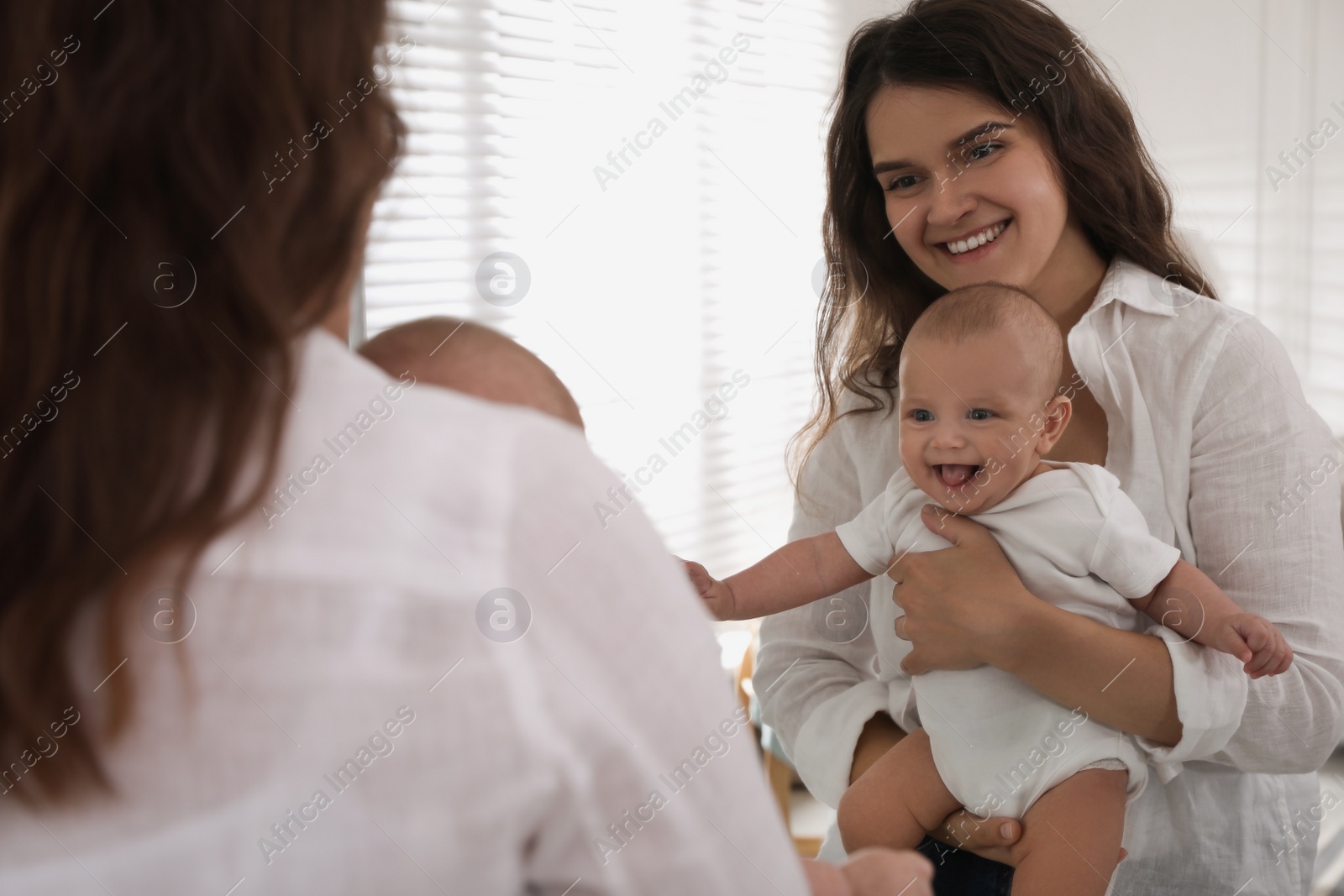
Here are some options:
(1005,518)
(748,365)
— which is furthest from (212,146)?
(748,365)

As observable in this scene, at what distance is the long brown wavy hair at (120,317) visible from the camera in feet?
1.36

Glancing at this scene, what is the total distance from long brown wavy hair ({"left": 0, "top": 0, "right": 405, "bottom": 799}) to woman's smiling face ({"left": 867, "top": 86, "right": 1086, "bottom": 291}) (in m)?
1.05

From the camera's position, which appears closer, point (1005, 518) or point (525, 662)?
point (525, 662)

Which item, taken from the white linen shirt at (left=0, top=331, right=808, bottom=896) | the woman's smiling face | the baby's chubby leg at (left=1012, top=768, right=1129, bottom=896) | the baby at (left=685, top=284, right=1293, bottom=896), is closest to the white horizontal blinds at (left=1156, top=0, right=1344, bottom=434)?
the woman's smiling face

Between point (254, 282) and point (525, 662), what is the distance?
8.5 inches

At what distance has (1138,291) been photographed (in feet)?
4.14

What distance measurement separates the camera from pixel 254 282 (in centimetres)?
43

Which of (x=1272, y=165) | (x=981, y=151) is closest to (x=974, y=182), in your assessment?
(x=981, y=151)

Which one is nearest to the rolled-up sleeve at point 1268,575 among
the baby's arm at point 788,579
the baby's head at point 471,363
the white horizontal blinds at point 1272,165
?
the baby's arm at point 788,579

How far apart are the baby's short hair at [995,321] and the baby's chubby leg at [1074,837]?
0.47 metres

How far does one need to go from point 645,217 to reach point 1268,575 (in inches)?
71.2

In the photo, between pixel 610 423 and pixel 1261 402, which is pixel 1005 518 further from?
pixel 610 423

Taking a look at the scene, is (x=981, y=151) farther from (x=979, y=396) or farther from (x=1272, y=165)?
(x=1272, y=165)

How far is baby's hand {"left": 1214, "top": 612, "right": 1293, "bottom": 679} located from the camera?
1002 millimetres
